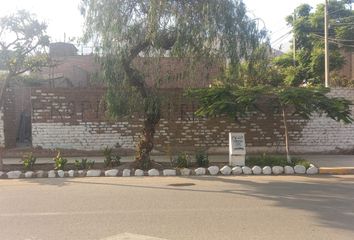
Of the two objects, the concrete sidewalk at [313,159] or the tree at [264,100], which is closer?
the tree at [264,100]

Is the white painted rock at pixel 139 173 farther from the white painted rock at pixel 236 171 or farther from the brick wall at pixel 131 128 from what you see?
the brick wall at pixel 131 128

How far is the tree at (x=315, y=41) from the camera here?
96.0 ft

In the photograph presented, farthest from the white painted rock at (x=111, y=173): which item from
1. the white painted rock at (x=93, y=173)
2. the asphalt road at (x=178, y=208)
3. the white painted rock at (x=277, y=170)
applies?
the white painted rock at (x=277, y=170)

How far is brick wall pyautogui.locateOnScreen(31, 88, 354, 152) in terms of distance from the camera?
57.0ft

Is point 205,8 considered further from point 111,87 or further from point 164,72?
point 111,87

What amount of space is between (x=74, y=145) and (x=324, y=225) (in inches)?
461

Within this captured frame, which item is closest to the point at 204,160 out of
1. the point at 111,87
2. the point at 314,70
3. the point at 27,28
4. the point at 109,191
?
the point at 111,87

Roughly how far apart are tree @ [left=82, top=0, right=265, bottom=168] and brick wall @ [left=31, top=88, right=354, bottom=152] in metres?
3.28

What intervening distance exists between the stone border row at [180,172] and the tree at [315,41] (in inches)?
602

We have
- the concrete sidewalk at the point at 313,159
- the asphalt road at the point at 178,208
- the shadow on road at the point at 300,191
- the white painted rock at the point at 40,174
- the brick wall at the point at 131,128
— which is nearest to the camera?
the asphalt road at the point at 178,208

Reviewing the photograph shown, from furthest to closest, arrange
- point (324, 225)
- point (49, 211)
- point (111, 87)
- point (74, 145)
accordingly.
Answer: point (74, 145), point (111, 87), point (49, 211), point (324, 225)

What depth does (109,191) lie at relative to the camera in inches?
424

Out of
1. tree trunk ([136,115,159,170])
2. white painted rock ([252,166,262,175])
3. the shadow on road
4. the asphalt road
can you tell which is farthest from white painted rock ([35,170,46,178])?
white painted rock ([252,166,262,175])

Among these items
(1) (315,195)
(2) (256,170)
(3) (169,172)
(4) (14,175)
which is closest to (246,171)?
(2) (256,170)
